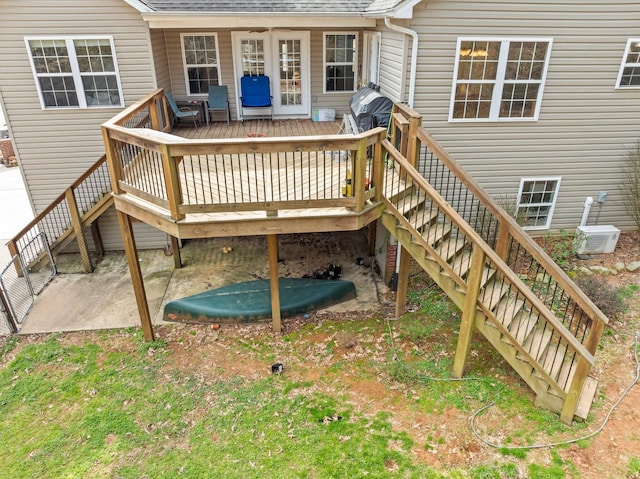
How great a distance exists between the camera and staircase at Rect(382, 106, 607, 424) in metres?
5.62

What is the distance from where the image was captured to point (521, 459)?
17.7ft

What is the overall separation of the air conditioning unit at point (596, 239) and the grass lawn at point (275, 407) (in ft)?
11.8

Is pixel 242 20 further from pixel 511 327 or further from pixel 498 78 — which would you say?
pixel 511 327

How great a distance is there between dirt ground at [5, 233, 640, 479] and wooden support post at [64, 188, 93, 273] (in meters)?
2.43

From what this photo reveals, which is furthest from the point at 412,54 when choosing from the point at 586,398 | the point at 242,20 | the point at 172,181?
the point at 586,398

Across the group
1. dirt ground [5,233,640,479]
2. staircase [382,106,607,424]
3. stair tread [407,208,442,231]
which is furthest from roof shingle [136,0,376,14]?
dirt ground [5,233,640,479]

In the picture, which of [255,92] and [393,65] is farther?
[255,92]

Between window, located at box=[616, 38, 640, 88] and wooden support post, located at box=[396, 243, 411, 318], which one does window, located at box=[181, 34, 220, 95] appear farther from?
window, located at box=[616, 38, 640, 88]

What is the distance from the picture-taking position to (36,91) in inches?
369

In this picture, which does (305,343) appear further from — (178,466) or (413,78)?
(413,78)

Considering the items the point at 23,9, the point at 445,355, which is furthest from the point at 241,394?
the point at 23,9

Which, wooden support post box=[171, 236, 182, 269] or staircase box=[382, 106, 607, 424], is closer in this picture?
staircase box=[382, 106, 607, 424]

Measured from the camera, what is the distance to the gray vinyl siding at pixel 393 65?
808cm

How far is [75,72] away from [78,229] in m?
3.28
